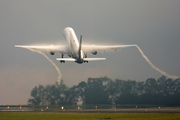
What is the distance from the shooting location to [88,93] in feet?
490

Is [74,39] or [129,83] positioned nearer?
[74,39]

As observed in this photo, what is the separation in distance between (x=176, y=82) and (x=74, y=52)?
2105 inches

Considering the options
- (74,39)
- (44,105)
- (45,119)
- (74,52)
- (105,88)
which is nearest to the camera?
(45,119)

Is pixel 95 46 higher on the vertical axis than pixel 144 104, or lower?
higher

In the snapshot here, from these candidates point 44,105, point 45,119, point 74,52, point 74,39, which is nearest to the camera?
point 45,119

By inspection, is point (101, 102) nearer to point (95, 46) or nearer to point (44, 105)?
point (44, 105)

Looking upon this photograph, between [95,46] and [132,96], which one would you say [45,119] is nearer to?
[95,46]

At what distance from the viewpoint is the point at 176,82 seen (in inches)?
5113

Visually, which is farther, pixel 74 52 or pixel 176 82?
pixel 176 82

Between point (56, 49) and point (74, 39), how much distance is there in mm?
7574

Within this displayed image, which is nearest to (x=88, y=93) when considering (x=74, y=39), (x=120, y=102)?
(x=120, y=102)

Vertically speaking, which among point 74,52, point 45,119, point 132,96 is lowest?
point 45,119

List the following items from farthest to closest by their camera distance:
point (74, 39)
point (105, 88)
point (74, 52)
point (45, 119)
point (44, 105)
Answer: point (105, 88)
point (44, 105)
point (74, 39)
point (74, 52)
point (45, 119)

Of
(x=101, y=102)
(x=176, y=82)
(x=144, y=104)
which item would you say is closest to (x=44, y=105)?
(x=101, y=102)
